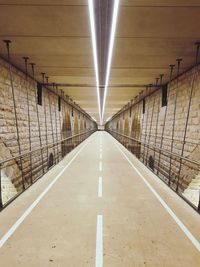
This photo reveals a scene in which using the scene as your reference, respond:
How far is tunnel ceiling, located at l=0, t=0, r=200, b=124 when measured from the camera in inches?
166

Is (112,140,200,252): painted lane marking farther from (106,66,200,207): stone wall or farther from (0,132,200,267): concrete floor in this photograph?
(106,66,200,207): stone wall

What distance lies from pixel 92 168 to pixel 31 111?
3.79m

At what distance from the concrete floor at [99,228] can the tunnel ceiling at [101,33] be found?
4122mm

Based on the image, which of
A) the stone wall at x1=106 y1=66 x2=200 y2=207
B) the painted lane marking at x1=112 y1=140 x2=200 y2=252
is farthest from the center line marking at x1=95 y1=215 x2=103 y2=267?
the stone wall at x1=106 y1=66 x2=200 y2=207

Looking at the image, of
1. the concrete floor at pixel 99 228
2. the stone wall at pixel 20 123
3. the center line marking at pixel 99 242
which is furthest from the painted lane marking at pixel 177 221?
the stone wall at pixel 20 123

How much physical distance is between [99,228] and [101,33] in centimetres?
436

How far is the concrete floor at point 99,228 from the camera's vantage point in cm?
327

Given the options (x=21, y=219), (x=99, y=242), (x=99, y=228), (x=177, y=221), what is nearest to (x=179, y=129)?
(x=177, y=221)

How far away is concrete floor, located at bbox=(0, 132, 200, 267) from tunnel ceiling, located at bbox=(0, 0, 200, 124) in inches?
162

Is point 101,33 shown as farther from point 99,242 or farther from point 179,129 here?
point 179,129

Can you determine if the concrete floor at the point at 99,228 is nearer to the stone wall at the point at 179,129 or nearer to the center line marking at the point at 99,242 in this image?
the center line marking at the point at 99,242

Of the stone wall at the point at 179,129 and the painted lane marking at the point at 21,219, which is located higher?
the stone wall at the point at 179,129

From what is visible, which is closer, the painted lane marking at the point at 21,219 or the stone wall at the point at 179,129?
the painted lane marking at the point at 21,219

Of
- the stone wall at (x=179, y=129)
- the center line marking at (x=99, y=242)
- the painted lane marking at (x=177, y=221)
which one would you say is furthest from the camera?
the stone wall at (x=179, y=129)
